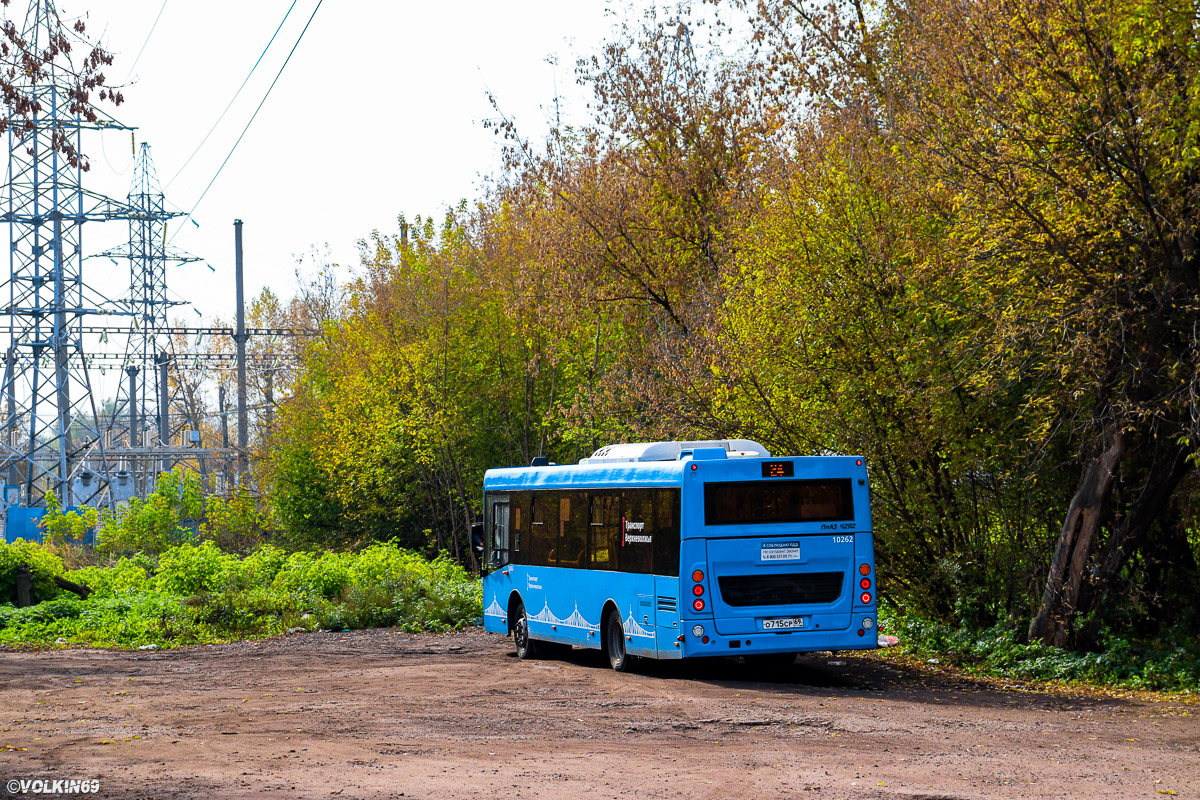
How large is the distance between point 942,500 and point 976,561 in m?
1.02

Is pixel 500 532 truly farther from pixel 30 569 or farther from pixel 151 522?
pixel 151 522

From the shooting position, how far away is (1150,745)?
10.5 m

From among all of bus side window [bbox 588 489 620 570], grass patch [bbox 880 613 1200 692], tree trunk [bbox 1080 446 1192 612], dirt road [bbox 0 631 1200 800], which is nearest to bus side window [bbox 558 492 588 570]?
bus side window [bbox 588 489 620 570]

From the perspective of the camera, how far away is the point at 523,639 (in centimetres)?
1942

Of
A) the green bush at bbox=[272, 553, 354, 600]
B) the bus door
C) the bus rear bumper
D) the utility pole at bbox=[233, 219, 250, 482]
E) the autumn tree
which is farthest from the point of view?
the utility pole at bbox=[233, 219, 250, 482]

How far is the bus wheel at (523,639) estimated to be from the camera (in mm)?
19328

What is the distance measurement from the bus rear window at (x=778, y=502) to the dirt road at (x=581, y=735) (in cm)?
200

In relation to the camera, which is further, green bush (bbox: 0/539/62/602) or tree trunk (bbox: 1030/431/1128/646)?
green bush (bbox: 0/539/62/602)

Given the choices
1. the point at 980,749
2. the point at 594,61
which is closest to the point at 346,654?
the point at 980,749

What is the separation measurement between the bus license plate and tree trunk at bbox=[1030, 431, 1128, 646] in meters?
3.78

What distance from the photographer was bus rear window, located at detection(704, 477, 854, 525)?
600 inches

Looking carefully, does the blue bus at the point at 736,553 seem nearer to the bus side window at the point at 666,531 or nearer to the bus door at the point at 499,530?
the bus side window at the point at 666,531

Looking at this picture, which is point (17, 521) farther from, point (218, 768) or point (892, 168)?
point (218, 768)

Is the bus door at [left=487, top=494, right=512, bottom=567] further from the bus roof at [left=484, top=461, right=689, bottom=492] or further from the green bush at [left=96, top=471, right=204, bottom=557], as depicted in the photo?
the green bush at [left=96, top=471, right=204, bottom=557]
